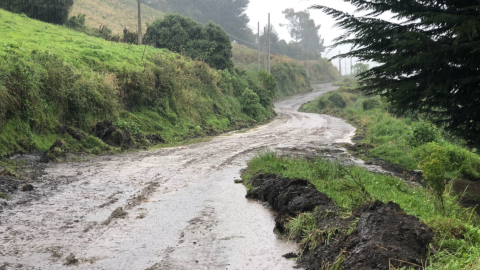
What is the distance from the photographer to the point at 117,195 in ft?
31.0

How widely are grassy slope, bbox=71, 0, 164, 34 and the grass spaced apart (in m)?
39.4

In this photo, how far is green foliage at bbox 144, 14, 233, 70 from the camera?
121ft

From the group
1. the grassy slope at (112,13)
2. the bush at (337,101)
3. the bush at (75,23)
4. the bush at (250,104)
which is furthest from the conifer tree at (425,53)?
the bush at (337,101)

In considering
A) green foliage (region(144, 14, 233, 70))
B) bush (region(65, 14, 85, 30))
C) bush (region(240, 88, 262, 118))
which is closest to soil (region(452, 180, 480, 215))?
bush (region(240, 88, 262, 118))

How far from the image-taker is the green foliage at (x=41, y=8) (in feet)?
98.8

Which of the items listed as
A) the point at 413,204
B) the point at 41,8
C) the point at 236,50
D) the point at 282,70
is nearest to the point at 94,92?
the point at 413,204

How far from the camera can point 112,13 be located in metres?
59.9

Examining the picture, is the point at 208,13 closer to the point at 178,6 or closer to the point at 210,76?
the point at 178,6

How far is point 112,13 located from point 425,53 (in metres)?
58.3

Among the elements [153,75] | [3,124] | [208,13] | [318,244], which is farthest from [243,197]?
[208,13]

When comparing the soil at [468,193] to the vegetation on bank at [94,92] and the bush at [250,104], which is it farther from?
the bush at [250,104]

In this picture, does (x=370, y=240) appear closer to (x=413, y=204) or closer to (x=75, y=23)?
(x=413, y=204)

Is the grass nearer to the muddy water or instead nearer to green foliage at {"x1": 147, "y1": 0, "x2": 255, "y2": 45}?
the muddy water

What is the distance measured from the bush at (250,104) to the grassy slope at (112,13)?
20361 millimetres
